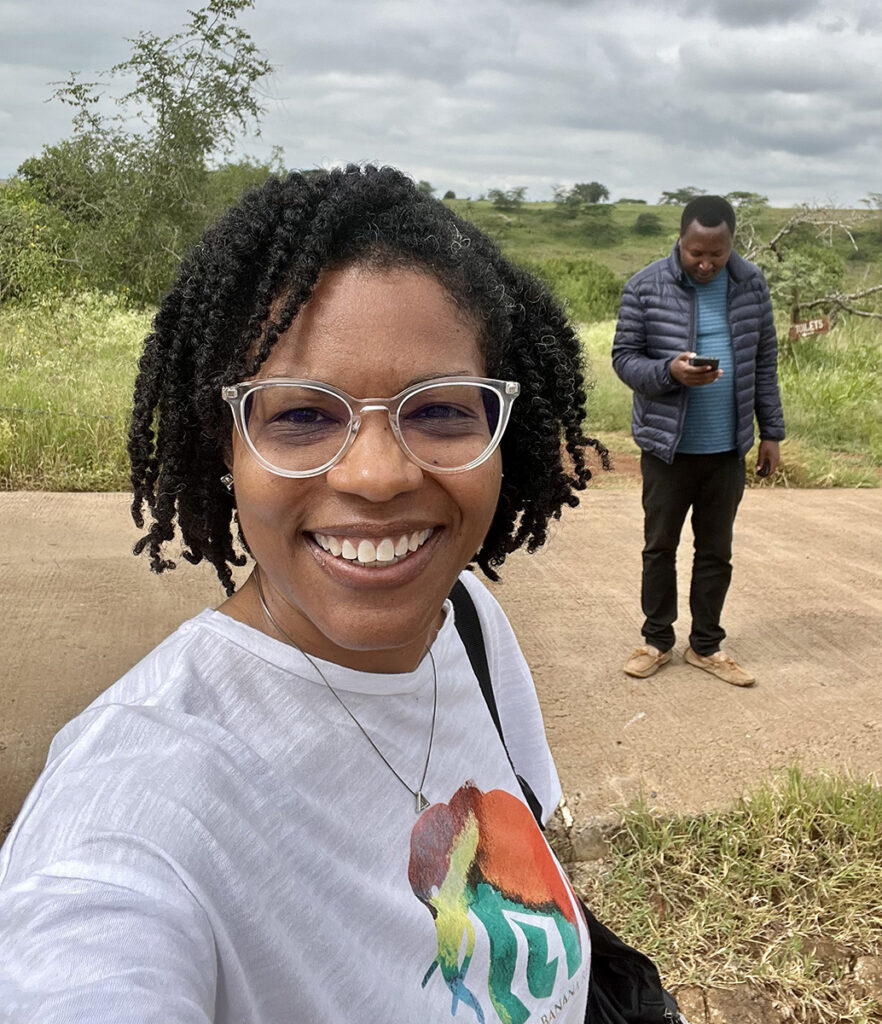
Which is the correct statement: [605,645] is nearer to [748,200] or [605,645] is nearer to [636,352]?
[636,352]

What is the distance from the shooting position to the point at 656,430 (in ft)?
13.2

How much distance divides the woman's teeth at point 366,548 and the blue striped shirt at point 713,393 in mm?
3016

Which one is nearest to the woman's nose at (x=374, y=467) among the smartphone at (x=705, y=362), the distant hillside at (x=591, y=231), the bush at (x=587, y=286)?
the smartphone at (x=705, y=362)

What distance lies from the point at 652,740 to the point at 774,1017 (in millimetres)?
1196

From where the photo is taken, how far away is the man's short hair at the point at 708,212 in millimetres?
3859

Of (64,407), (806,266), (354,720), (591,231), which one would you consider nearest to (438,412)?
(354,720)

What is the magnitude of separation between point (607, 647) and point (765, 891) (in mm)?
1571

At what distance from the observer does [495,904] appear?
3.91ft

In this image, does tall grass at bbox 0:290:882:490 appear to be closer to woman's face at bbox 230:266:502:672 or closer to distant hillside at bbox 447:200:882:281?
woman's face at bbox 230:266:502:672

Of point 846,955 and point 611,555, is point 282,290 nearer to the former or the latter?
point 846,955

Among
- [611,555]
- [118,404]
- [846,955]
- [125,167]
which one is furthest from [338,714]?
[125,167]

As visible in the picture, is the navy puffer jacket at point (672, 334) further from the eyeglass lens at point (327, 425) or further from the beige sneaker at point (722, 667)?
the eyeglass lens at point (327, 425)

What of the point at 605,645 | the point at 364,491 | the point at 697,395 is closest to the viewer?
the point at 364,491

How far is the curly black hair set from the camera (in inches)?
46.4
